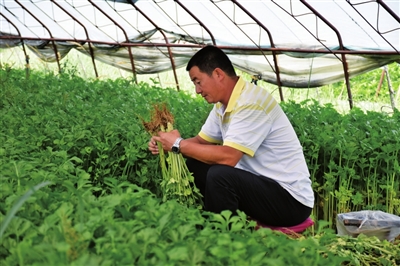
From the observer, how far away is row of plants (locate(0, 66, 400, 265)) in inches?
71.7

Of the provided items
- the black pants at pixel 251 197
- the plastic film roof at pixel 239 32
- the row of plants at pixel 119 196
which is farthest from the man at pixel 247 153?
the plastic film roof at pixel 239 32

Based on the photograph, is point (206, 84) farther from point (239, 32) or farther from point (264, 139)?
point (239, 32)

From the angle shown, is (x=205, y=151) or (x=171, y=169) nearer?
(x=205, y=151)

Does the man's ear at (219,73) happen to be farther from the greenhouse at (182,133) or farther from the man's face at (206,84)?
the greenhouse at (182,133)

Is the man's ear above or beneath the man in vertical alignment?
above

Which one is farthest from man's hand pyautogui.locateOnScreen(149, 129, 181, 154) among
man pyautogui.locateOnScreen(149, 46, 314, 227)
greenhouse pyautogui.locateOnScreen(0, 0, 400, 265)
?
greenhouse pyautogui.locateOnScreen(0, 0, 400, 265)

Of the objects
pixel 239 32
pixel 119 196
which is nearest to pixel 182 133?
pixel 119 196

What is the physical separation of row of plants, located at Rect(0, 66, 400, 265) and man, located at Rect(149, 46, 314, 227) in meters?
0.24

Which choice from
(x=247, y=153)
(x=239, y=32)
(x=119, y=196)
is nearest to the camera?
(x=119, y=196)

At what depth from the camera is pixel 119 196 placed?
223 centimetres

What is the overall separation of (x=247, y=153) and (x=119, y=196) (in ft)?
5.86

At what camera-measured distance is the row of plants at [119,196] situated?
1.82 meters

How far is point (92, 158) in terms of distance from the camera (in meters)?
4.43

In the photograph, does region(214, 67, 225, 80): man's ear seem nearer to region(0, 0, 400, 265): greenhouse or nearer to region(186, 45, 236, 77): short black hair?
region(186, 45, 236, 77): short black hair
